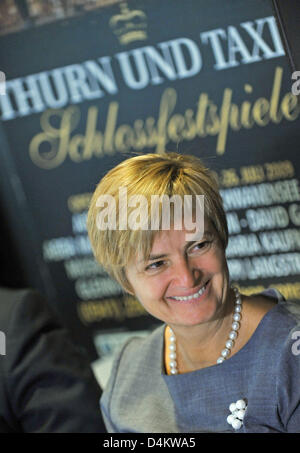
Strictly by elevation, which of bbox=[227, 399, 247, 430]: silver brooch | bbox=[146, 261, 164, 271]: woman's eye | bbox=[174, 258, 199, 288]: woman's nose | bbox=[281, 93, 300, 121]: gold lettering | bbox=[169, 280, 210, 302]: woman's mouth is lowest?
bbox=[227, 399, 247, 430]: silver brooch

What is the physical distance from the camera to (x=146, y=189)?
51.1 inches

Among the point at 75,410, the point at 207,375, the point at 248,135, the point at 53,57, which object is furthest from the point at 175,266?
the point at 53,57

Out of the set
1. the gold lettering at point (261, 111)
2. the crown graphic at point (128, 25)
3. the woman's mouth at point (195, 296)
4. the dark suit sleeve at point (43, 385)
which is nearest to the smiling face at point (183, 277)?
the woman's mouth at point (195, 296)

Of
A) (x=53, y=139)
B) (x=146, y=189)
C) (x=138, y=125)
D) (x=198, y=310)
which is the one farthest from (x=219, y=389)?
(x=53, y=139)

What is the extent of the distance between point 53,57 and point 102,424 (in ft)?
4.33

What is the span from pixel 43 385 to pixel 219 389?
47 centimetres

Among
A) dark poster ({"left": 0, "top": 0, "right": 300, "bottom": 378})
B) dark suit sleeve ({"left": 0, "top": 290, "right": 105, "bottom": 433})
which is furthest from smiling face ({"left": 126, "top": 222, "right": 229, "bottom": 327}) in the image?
dark poster ({"left": 0, "top": 0, "right": 300, "bottom": 378})

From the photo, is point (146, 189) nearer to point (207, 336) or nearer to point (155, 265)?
point (155, 265)

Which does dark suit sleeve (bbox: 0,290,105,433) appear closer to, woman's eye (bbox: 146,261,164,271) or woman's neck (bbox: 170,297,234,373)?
woman's neck (bbox: 170,297,234,373)

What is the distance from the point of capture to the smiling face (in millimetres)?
1309

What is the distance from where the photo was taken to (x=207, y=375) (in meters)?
1.43

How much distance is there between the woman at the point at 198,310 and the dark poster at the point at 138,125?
2.21 ft

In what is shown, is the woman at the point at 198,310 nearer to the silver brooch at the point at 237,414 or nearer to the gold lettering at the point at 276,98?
the silver brooch at the point at 237,414

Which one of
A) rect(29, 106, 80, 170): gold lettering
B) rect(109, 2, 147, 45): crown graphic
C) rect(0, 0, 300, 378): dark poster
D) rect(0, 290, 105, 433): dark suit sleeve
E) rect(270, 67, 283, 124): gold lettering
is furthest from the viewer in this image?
rect(29, 106, 80, 170): gold lettering
